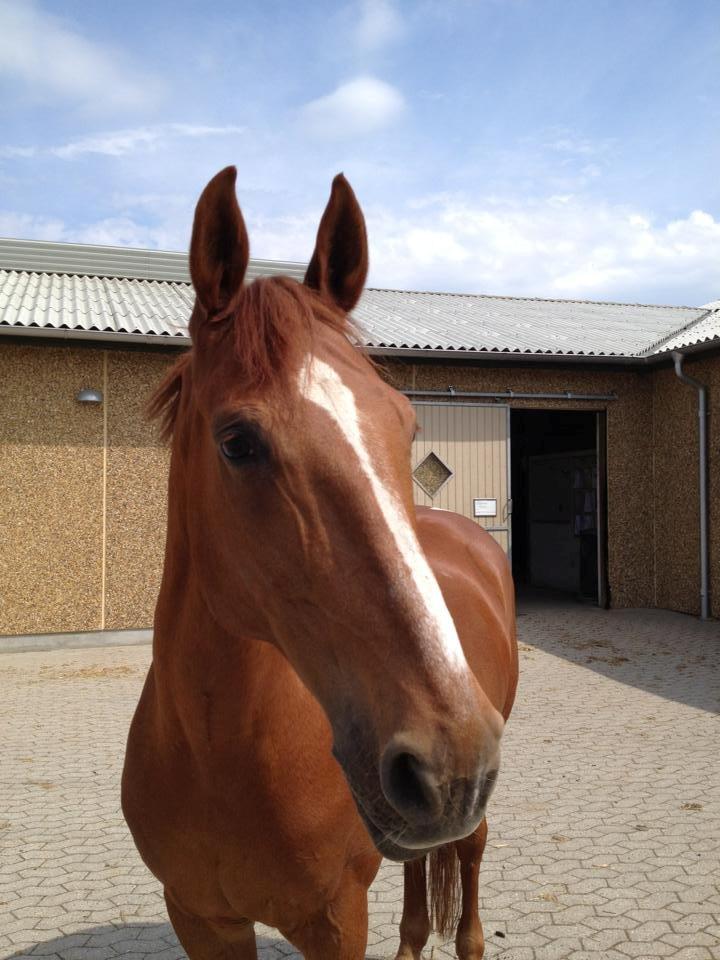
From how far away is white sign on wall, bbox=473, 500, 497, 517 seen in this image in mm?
10594

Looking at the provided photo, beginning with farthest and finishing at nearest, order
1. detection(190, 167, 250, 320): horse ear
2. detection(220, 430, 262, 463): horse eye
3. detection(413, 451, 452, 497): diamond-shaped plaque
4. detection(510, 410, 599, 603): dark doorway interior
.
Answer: detection(510, 410, 599, 603): dark doorway interior, detection(413, 451, 452, 497): diamond-shaped plaque, detection(190, 167, 250, 320): horse ear, detection(220, 430, 262, 463): horse eye

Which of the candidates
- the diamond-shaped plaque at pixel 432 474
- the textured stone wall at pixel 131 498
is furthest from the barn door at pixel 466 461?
the textured stone wall at pixel 131 498

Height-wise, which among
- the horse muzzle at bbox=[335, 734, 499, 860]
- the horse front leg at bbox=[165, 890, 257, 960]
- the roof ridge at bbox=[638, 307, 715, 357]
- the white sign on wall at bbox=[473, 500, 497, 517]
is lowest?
the horse front leg at bbox=[165, 890, 257, 960]

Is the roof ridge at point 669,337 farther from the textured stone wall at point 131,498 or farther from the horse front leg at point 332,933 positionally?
the horse front leg at point 332,933

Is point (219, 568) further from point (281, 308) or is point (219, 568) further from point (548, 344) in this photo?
point (548, 344)

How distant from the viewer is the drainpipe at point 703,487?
10.1m

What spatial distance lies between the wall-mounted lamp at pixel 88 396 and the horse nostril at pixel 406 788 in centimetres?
873

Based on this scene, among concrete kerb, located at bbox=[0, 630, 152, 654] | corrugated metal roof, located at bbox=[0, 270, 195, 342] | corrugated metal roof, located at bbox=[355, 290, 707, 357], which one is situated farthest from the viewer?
corrugated metal roof, located at bbox=[355, 290, 707, 357]

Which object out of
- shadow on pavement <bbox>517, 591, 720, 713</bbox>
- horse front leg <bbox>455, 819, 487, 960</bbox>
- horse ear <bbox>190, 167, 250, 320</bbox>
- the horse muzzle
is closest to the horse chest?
the horse muzzle

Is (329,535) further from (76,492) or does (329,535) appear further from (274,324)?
(76,492)

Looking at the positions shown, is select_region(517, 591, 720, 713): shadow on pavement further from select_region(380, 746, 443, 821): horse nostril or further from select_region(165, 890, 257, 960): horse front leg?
select_region(380, 746, 443, 821): horse nostril

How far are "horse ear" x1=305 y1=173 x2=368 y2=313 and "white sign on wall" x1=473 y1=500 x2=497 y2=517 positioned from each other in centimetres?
907

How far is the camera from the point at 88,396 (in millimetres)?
8992

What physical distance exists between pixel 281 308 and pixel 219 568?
537 mm
